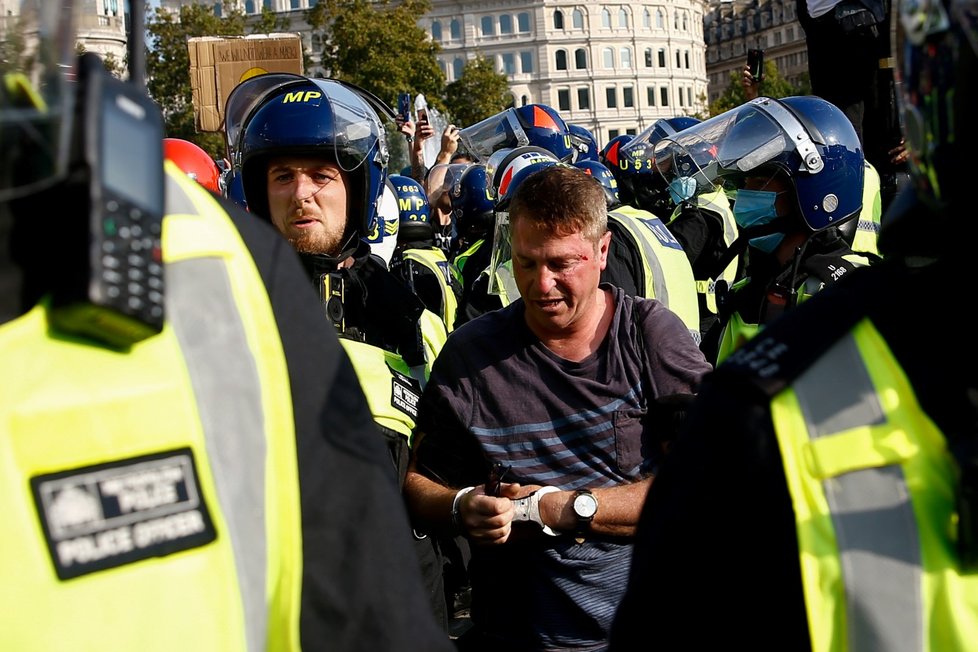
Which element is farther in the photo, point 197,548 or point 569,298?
point 569,298

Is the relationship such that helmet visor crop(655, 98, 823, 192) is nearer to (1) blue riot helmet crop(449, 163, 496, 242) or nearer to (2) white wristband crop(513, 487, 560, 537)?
(2) white wristband crop(513, 487, 560, 537)

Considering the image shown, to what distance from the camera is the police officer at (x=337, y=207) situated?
11.1 feet

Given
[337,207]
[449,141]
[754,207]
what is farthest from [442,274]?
[449,141]

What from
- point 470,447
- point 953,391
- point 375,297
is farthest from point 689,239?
point 953,391

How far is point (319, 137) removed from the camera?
11.1 feet

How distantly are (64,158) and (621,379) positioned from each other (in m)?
2.04

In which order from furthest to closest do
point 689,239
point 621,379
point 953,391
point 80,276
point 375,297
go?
point 689,239
point 375,297
point 621,379
point 953,391
point 80,276

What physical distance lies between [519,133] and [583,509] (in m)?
6.86

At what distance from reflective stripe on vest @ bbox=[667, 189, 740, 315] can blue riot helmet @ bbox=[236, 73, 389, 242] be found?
8.97ft

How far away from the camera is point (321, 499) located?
1.26 meters

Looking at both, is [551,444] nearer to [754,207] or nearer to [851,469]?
[754,207]

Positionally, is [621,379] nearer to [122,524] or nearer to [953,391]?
[953,391]

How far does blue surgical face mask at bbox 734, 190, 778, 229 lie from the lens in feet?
13.4

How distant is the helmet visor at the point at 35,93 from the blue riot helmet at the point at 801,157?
320 cm
